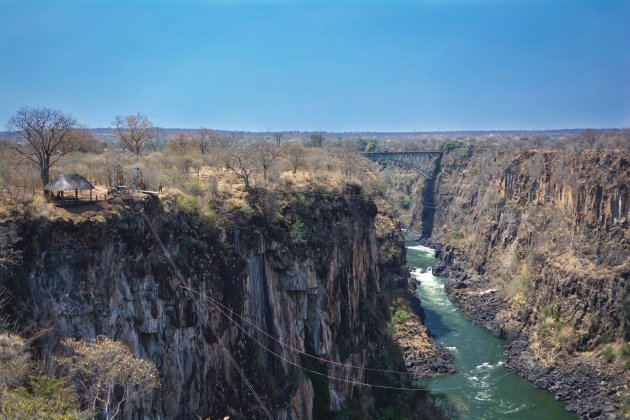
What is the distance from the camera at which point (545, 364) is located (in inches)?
2132

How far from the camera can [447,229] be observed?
11400 cm

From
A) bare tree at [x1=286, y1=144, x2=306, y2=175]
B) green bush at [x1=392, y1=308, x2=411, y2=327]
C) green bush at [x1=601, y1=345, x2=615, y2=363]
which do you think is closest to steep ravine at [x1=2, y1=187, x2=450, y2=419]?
bare tree at [x1=286, y1=144, x2=306, y2=175]

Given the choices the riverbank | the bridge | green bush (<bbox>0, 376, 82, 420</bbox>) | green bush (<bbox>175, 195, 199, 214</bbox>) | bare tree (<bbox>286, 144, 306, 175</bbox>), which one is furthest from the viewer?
the bridge

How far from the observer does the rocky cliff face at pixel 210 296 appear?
19.8 metres

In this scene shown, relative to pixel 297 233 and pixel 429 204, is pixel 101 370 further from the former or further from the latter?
pixel 429 204

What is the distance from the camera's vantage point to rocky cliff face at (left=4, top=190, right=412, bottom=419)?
→ 1984 centimetres

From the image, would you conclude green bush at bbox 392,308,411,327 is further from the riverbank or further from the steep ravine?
the steep ravine

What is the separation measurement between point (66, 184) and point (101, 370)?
8306 millimetres

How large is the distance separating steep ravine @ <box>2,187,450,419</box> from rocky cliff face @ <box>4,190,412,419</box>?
0.18 feet

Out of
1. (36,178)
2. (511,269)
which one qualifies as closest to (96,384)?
(36,178)

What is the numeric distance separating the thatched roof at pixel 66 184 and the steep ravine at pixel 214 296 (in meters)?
1.63

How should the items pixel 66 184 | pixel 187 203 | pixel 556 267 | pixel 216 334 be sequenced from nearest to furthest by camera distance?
pixel 66 184, pixel 216 334, pixel 187 203, pixel 556 267

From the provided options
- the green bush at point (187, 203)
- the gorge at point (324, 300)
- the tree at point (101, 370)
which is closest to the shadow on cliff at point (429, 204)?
the gorge at point (324, 300)

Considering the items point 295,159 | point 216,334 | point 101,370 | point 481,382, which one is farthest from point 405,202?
point 101,370
